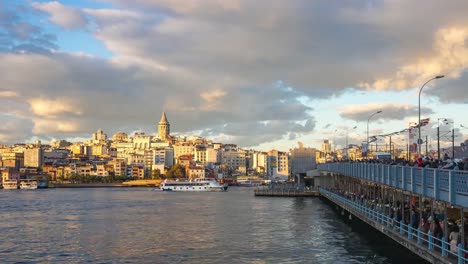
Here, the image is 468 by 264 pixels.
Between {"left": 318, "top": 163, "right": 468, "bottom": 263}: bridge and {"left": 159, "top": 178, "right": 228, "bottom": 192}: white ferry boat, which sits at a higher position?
{"left": 318, "top": 163, "right": 468, "bottom": 263}: bridge

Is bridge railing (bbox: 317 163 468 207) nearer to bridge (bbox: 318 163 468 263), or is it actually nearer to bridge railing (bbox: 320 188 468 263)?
bridge (bbox: 318 163 468 263)

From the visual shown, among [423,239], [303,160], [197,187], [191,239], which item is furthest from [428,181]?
[197,187]

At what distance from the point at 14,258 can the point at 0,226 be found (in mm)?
24051

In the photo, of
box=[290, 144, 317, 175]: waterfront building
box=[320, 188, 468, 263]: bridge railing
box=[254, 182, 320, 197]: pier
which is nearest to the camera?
box=[320, 188, 468, 263]: bridge railing

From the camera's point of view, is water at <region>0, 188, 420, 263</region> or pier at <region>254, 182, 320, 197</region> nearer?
water at <region>0, 188, 420, 263</region>

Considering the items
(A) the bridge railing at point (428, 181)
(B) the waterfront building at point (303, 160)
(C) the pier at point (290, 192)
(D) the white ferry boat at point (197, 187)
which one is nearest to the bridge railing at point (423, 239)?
(A) the bridge railing at point (428, 181)

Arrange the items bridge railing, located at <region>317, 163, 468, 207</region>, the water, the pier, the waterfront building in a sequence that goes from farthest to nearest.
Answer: the waterfront building, the pier, the water, bridge railing, located at <region>317, 163, 468, 207</region>

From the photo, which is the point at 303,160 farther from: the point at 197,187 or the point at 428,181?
the point at 428,181

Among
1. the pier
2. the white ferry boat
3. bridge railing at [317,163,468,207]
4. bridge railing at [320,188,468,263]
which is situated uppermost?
bridge railing at [317,163,468,207]

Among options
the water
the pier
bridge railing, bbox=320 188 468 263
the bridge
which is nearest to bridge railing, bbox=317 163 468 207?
the bridge

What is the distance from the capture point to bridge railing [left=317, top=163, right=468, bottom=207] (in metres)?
24.3

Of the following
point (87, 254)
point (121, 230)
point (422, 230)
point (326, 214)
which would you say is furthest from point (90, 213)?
point (422, 230)

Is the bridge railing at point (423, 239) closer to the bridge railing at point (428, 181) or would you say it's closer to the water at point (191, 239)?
the bridge railing at point (428, 181)

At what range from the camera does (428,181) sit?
29.2 m
